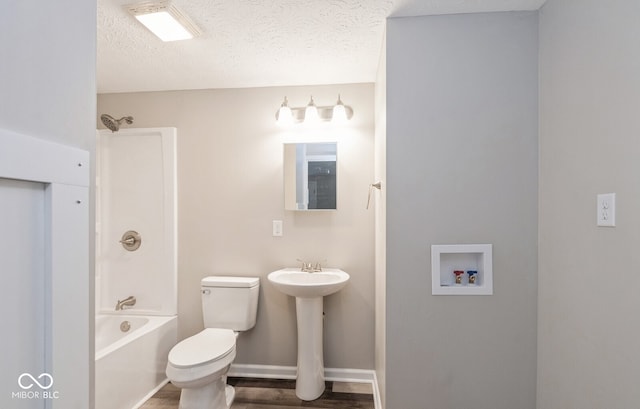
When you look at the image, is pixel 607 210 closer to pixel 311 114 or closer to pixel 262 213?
pixel 311 114

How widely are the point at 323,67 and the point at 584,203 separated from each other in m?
1.65

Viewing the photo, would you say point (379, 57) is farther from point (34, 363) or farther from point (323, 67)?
point (34, 363)

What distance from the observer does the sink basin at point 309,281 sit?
1.98m

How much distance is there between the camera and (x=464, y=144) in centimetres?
157

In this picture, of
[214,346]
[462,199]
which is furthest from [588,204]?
[214,346]

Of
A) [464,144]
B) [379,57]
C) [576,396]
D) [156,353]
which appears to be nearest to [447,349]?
[576,396]

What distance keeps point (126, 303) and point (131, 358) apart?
572 mm

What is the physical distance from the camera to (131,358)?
6.73 feet

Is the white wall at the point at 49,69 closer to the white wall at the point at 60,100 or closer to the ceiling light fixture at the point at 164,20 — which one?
the white wall at the point at 60,100

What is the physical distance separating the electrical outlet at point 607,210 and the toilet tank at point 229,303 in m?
2.00

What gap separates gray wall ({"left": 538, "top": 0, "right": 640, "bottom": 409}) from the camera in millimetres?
1025

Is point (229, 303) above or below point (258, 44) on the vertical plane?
below

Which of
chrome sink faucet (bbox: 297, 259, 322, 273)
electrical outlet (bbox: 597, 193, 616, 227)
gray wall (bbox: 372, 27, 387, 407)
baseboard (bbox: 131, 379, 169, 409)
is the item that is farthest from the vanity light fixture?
baseboard (bbox: 131, 379, 169, 409)

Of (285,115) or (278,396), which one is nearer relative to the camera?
(278,396)
